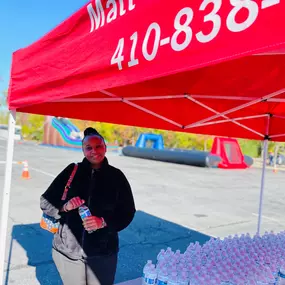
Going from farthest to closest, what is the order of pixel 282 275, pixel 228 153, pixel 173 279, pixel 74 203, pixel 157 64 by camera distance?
1. pixel 228 153
2. pixel 74 203
3. pixel 282 275
4. pixel 173 279
5. pixel 157 64

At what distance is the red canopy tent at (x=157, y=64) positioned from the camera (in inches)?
46.0

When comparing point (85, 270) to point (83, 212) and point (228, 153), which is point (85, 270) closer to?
point (83, 212)

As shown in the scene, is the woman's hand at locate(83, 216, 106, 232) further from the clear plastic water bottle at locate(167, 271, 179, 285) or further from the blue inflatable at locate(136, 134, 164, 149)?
the blue inflatable at locate(136, 134, 164, 149)

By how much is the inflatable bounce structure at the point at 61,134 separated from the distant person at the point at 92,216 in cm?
2871

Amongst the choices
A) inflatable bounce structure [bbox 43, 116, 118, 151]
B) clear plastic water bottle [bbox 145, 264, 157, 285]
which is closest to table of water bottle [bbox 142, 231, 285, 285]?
clear plastic water bottle [bbox 145, 264, 157, 285]

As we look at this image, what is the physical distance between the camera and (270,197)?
36.3 ft

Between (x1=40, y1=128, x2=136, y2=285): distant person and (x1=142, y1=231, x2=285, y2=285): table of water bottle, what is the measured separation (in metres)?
0.42

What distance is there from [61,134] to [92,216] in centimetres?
3060

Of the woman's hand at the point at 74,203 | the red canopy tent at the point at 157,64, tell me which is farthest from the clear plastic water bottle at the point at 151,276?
the red canopy tent at the point at 157,64

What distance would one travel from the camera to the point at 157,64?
140 cm

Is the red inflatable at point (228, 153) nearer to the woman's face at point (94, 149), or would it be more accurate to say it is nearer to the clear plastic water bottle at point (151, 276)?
the woman's face at point (94, 149)

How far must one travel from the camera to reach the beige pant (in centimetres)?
223

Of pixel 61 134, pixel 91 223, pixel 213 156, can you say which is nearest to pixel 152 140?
pixel 213 156

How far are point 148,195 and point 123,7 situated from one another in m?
8.13
